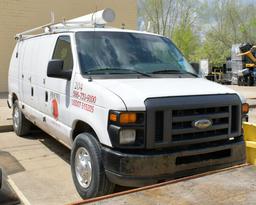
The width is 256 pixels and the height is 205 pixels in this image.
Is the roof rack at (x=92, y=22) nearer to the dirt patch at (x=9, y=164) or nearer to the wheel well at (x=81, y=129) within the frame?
the wheel well at (x=81, y=129)

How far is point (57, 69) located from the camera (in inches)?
192

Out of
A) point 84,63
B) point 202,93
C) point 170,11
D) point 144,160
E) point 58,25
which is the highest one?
point 170,11

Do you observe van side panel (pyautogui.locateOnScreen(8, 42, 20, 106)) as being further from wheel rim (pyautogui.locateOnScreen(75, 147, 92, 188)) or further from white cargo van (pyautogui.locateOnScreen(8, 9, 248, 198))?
wheel rim (pyautogui.locateOnScreen(75, 147, 92, 188))

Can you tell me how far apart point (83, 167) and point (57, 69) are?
1323 mm

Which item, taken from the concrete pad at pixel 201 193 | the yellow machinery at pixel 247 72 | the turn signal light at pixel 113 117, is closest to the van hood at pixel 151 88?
the turn signal light at pixel 113 117

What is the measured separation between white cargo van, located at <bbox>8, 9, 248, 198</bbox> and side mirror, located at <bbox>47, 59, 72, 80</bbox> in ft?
0.04

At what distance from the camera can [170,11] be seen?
38.2 m

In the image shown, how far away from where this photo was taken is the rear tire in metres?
7.74

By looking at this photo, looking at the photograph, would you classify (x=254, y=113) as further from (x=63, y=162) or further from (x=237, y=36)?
(x=237, y=36)

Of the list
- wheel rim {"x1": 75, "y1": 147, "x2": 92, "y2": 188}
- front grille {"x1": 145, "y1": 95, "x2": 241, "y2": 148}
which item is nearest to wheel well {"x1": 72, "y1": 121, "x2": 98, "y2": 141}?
wheel rim {"x1": 75, "y1": 147, "x2": 92, "y2": 188}

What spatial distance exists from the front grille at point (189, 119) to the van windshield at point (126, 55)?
96 centimetres

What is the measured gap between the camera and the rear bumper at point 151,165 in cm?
381

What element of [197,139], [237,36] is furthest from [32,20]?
[237,36]

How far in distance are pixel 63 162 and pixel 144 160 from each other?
2692 millimetres
